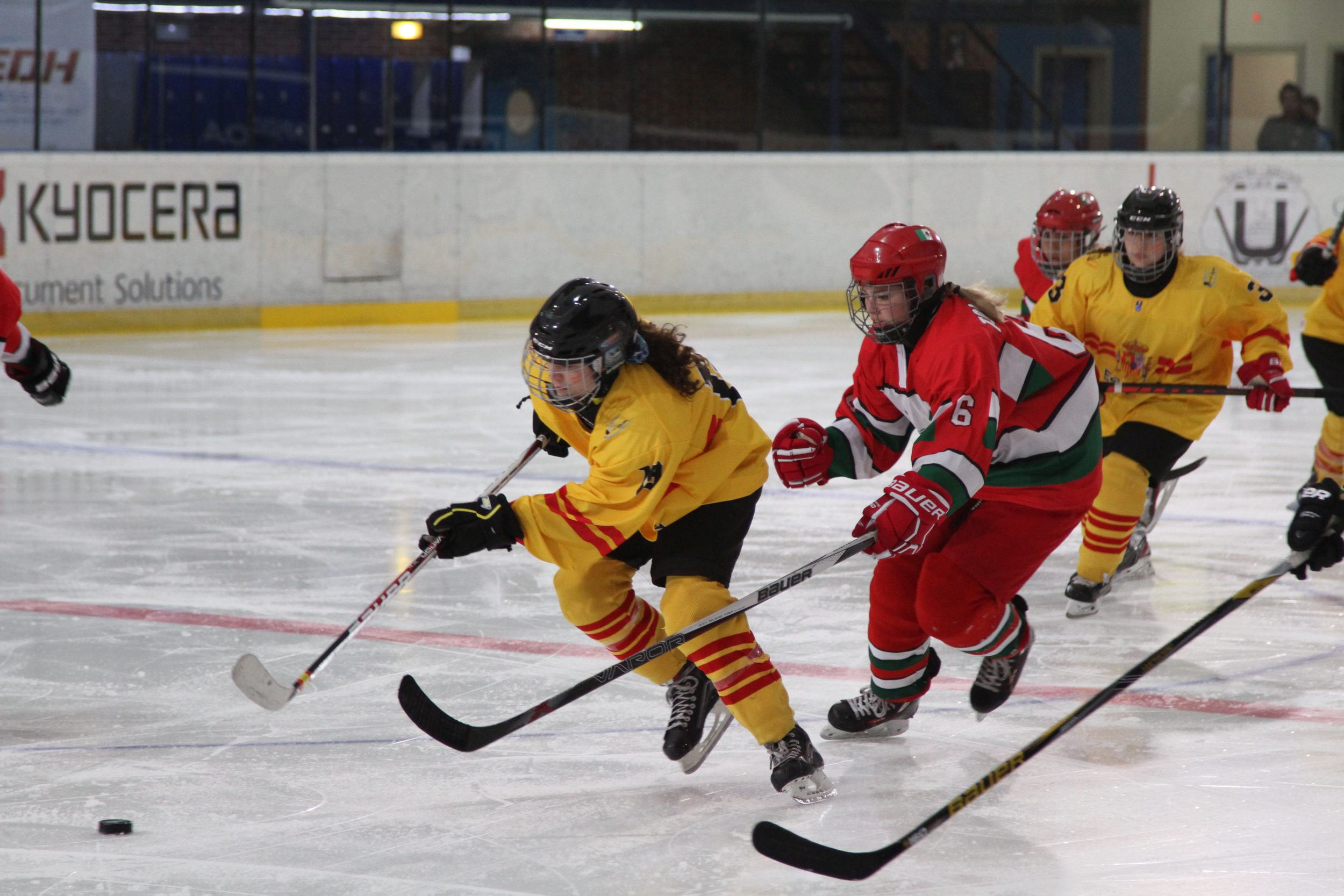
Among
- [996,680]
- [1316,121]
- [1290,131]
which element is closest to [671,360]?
[996,680]

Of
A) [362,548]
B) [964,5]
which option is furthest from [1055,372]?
[964,5]

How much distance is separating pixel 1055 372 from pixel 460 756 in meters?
1.24

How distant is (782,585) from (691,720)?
34 cm

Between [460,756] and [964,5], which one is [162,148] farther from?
[460,756]

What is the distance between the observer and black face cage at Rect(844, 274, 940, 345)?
282cm

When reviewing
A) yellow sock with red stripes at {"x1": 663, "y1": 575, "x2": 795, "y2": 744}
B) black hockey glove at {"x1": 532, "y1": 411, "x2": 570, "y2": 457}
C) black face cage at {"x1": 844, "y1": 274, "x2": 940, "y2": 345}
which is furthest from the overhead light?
yellow sock with red stripes at {"x1": 663, "y1": 575, "x2": 795, "y2": 744}

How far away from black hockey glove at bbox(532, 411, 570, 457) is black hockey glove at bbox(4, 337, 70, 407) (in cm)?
128

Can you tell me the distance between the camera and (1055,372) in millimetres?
3000

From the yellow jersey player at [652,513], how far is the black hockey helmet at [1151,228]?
163cm

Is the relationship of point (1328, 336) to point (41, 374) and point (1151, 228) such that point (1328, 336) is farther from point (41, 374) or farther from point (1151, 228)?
point (41, 374)

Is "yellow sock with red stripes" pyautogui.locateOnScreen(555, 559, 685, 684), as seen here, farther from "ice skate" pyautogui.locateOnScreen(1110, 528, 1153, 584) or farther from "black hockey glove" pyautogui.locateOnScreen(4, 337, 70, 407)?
"ice skate" pyautogui.locateOnScreen(1110, 528, 1153, 584)

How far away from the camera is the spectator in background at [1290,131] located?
13.0 meters

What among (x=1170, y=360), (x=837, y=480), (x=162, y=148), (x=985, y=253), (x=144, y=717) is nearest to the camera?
(x=144, y=717)

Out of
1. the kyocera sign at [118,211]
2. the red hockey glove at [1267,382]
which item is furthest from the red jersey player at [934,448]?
the kyocera sign at [118,211]
